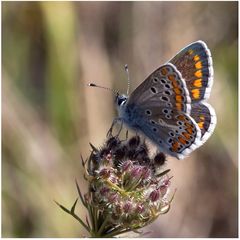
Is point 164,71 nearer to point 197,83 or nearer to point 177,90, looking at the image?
point 177,90

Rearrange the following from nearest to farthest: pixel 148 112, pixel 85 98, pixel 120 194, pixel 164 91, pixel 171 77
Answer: pixel 120 194 → pixel 171 77 → pixel 164 91 → pixel 148 112 → pixel 85 98

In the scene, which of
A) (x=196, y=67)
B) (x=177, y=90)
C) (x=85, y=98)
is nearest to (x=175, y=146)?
(x=177, y=90)

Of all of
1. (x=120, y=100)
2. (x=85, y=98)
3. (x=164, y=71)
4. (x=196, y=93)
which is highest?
(x=164, y=71)

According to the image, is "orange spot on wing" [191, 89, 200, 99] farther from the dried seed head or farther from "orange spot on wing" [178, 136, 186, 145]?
the dried seed head

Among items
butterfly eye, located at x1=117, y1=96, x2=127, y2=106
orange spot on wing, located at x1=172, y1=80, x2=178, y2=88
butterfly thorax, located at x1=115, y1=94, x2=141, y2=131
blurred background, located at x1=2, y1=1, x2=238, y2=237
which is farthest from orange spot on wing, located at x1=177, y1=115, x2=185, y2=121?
blurred background, located at x1=2, y1=1, x2=238, y2=237

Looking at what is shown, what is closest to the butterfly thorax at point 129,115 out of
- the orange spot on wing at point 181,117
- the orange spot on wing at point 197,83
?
the orange spot on wing at point 181,117

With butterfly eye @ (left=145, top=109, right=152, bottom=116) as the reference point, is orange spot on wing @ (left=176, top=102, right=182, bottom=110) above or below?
above
